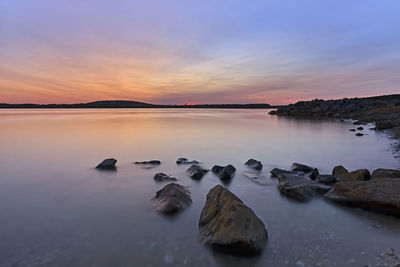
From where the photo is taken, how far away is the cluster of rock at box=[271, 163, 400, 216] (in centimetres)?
399

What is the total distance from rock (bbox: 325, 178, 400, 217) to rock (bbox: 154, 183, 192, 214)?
9.78 ft

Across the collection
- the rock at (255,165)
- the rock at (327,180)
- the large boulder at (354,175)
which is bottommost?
the rock at (255,165)

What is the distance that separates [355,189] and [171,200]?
11.9 feet

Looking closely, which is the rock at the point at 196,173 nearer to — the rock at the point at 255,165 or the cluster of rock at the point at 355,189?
the rock at the point at 255,165

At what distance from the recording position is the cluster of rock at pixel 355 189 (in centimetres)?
399

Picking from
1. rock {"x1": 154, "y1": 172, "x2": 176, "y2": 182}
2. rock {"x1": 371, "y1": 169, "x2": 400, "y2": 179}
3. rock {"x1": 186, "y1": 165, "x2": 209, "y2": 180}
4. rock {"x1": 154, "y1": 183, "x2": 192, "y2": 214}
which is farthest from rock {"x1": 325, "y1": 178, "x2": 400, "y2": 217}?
rock {"x1": 154, "y1": 172, "x2": 176, "y2": 182}

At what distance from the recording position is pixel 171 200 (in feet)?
14.3

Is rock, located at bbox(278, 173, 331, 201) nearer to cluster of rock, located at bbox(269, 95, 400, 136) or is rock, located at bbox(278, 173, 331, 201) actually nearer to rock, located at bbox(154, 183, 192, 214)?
rock, located at bbox(154, 183, 192, 214)

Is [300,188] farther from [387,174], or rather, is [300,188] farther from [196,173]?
[196,173]

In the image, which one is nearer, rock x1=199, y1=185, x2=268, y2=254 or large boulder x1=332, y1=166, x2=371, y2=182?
rock x1=199, y1=185, x2=268, y2=254

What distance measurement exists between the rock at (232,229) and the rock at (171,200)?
75 centimetres

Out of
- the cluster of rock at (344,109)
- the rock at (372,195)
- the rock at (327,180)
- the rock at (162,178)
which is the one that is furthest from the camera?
the cluster of rock at (344,109)

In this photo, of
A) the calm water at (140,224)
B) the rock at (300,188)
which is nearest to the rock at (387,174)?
the rock at (300,188)

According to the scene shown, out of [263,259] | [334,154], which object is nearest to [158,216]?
[263,259]
